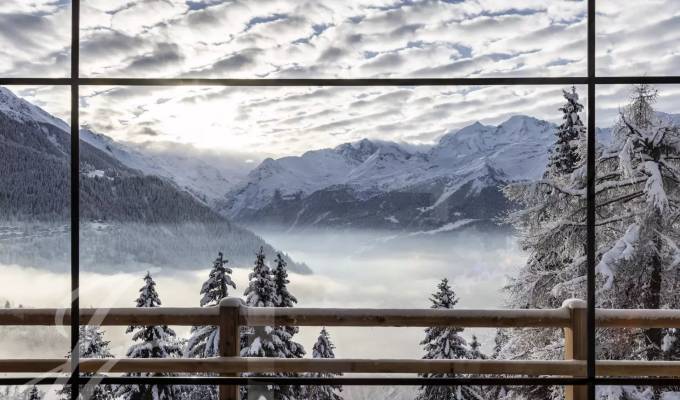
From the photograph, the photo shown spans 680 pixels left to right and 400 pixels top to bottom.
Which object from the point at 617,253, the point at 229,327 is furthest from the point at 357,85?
the point at 617,253

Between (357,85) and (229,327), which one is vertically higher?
(357,85)

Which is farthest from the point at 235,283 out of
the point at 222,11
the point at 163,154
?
the point at 222,11

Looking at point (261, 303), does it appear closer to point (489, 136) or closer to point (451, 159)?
point (451, 159)

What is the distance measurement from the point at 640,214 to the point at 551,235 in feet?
3.49

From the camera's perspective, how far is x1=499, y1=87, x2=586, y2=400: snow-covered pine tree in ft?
Result: 21.4

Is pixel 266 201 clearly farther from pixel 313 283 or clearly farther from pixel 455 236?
pixel 455 236

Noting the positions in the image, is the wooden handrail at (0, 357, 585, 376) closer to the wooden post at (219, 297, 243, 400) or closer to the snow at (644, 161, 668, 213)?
the wooden post at (219, 297, 243, 400)

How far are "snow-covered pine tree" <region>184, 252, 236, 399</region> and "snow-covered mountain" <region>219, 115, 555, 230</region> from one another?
56.8 inches

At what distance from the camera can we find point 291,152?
4.53 metres

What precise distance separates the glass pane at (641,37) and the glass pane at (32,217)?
270cm

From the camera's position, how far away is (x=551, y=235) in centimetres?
693

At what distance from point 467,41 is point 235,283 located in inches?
169

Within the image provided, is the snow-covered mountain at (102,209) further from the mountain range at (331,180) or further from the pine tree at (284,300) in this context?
the pine tree at (284,300)

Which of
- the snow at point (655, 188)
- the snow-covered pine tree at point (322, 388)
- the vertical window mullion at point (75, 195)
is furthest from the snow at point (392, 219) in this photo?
the vertical window mullion at point (75, 195)
